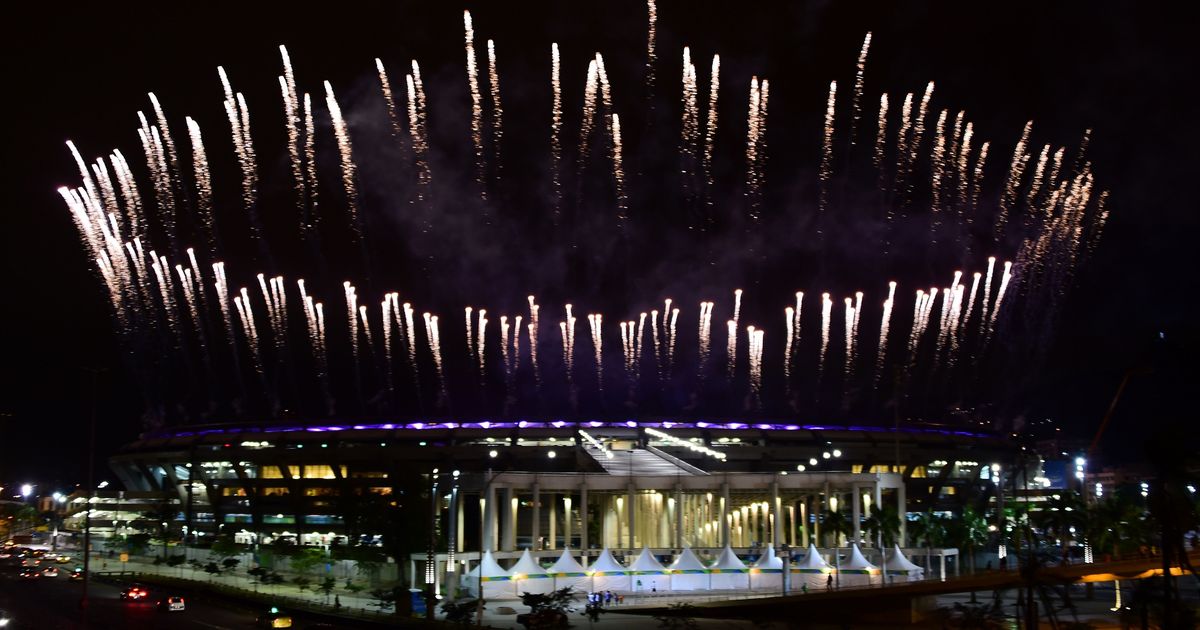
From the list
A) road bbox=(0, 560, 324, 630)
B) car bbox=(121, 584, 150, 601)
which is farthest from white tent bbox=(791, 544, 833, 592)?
car bbox=(121, 584, 150, 601)

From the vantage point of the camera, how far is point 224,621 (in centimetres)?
5872

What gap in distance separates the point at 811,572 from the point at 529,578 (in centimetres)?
1975

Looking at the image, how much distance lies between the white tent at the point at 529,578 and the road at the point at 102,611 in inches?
664

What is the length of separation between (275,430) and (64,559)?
4815 centimetres

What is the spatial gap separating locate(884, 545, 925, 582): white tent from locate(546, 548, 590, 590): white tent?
2198 centimetres

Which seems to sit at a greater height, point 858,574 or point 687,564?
point 687,564

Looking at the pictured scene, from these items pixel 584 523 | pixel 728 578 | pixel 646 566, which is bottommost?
pixel 728 578

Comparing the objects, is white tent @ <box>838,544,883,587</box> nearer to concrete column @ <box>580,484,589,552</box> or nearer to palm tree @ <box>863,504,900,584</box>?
palm tree @ <box>863,504,900,584</box>

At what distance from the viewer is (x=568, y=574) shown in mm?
76312

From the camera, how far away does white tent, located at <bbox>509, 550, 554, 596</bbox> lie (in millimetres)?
74312

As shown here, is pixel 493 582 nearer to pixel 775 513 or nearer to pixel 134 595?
pixel 134 595

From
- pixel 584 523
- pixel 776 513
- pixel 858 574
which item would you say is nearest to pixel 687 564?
pixel 858 574

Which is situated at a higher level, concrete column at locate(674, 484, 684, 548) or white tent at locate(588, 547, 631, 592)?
concrete column at locate(674, 484, 684, 548)

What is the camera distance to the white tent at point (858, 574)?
255 ft
